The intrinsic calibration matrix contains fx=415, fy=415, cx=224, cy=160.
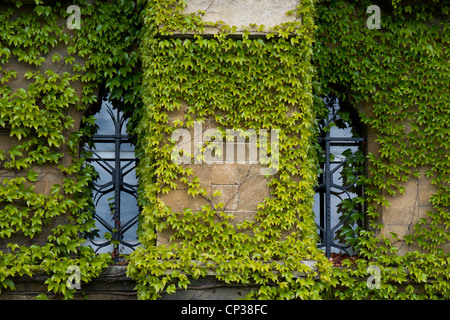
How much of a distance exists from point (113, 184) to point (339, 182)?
2656 millimetres

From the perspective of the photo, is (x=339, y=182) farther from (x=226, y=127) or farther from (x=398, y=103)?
(x=226, y=127)

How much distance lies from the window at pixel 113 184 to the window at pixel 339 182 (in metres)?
2.19

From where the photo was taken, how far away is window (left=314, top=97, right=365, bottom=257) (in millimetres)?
4801

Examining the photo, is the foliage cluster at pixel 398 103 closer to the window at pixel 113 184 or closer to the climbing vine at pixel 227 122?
the climbing vine at pixel 227 122

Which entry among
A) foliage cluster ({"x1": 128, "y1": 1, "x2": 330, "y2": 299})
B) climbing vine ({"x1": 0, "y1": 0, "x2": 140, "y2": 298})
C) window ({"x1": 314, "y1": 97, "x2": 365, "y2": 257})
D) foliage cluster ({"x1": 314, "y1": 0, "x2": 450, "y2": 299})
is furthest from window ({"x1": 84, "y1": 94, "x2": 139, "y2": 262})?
foliage cluster ({"x1": 314, "y1": 0, "x2": 450, "y2": 299})

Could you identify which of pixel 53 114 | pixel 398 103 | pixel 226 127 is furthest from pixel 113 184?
pixel 398 103

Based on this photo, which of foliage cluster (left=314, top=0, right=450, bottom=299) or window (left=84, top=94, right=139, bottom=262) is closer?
foliage cluster (left=314, top=0, right=450, bottom=299)

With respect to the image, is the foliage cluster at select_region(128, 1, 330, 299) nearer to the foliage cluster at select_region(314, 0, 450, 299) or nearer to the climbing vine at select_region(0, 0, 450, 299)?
the climbing vine at select_region(0, 0, 450, 299)

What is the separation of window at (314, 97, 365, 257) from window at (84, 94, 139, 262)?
2.19 metres

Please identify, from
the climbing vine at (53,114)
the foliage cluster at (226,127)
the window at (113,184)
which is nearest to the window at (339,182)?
the foliage cluster at (226,127)

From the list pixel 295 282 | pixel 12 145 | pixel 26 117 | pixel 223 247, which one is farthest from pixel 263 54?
pixel 12 145

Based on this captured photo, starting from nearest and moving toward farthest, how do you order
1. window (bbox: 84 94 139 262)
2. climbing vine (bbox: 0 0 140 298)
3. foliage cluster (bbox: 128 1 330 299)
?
foliage cluster (bbox: 128 1 330 299) < climbing vine (bbox: 0 0 140 298) < window (bbox: 84 94 139 262)

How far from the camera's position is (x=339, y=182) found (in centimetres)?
489

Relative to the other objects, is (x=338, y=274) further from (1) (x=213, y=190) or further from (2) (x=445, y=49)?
(2) (x=445, y=49)
